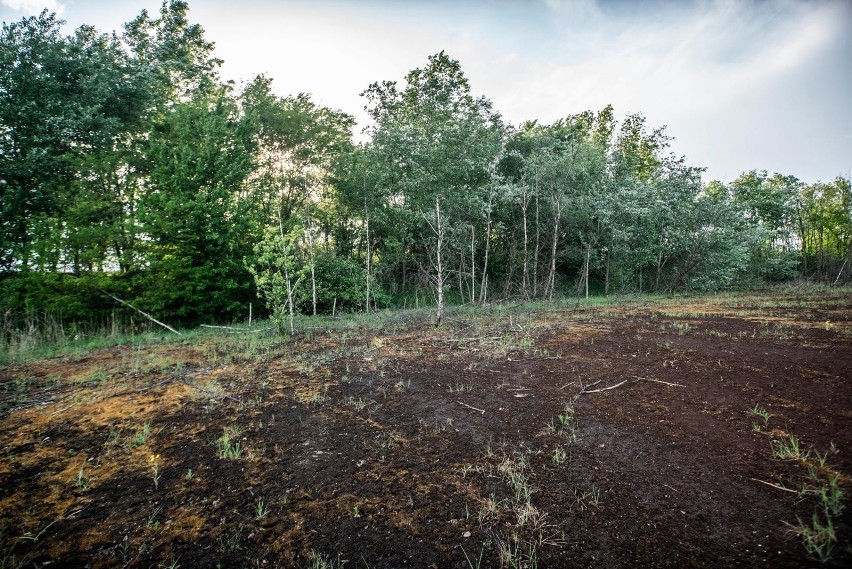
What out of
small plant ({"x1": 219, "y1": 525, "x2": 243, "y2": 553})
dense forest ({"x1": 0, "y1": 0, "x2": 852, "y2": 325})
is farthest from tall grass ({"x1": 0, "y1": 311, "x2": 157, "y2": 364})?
small plant ({"x1": 219, "y1": 525, "x2": 243, "y2": 553})

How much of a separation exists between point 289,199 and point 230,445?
1664 centimetres

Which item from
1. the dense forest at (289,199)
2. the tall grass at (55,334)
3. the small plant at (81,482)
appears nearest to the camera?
the small plant at (81,482)

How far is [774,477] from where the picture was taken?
8.64ft

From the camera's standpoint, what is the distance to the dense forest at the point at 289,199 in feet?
37.9

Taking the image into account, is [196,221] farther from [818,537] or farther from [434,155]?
[818,537]

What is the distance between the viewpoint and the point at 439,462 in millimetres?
3189

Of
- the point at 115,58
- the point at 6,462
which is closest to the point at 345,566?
the point at 6,462

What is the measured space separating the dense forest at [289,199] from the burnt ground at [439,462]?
4429 millimetres

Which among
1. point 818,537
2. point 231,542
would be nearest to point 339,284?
point 231,542

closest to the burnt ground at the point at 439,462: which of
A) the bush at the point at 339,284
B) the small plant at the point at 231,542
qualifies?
the small plant at the point at 231,542

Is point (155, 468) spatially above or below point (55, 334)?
below

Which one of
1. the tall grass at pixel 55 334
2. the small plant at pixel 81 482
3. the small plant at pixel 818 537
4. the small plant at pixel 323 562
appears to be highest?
the tall grass at pixel 55 334

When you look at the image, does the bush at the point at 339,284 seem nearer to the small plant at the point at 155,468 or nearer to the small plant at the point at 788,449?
the small plant at the point at 155,468

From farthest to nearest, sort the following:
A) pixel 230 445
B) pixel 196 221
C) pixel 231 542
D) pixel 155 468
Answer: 1. pixel 196 221
2. pixel 230 445
3. pixel 155 468
4. pixel 231 542
